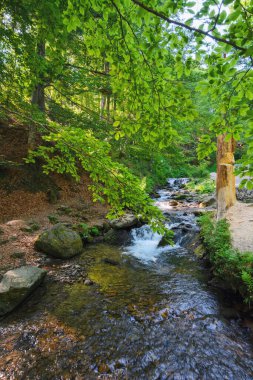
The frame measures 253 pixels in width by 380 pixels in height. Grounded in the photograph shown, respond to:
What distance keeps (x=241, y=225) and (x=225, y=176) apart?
1950mm

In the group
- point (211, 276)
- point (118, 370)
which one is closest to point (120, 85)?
point (118, 370)

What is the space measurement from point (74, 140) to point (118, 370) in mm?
3452

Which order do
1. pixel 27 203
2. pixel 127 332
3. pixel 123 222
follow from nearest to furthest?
pixel 127 332, pixel 27 203, pixel 123 222

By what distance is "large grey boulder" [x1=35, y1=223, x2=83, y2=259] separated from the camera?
6551 millimetres

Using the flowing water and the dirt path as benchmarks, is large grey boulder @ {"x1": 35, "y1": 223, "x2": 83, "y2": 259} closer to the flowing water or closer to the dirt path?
the flowing water

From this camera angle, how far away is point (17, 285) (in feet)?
14.6

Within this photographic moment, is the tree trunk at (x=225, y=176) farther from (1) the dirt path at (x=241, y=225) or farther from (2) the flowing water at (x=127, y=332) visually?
(2) the flowing water at (x=127, y=332)

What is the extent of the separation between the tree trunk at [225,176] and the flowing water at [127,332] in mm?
3115

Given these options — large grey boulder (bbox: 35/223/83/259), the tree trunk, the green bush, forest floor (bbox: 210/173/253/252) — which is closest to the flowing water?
the green bush

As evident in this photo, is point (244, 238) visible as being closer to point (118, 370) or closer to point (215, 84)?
point (118, 370)

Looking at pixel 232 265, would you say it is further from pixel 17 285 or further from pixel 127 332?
pixel 17 285

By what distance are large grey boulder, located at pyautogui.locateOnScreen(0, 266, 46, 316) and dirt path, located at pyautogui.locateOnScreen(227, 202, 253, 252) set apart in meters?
5.17

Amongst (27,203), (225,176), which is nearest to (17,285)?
(27,203)

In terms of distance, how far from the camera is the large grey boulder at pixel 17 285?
4188 mm
